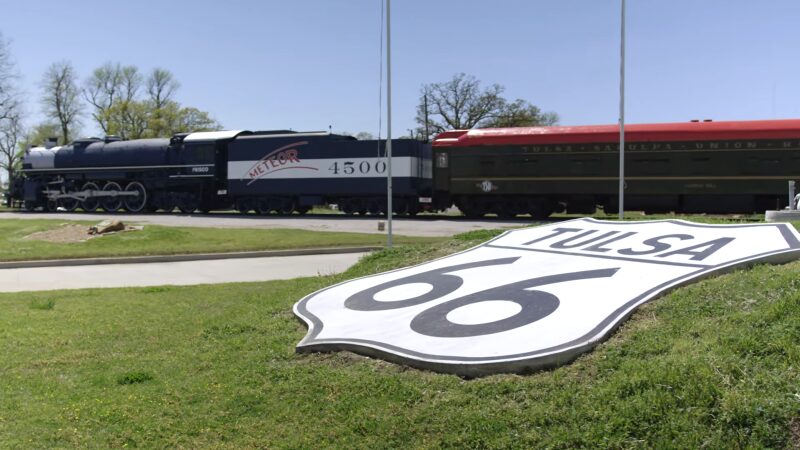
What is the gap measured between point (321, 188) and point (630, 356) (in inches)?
1136

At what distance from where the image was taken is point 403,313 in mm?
6441

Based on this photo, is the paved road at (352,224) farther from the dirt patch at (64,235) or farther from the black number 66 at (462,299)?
the black number 66 at (462,299)

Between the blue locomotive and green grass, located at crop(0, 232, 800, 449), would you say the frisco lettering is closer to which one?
green grass, located at crop(0, 232, 800, 449)

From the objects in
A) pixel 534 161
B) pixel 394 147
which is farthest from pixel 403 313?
pixel 394 147

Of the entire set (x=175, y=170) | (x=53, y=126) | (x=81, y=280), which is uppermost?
(x=53, y=126)

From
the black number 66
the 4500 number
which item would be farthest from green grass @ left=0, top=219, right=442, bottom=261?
the black number 66

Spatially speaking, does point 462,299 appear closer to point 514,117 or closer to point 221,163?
point 221,163

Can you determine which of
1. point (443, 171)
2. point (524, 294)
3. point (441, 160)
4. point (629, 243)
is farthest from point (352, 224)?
point (524, 294)

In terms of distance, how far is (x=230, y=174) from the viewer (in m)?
34.8

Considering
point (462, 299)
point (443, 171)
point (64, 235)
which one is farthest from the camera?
point (443, 171)

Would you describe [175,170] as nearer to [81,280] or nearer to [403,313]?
[81,280]

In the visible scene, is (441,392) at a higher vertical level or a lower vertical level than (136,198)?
lower

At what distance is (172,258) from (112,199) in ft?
76.0

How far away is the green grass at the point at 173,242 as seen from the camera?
17.5 m
